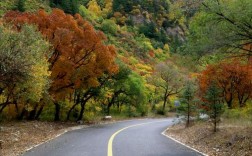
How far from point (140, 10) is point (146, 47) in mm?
26697

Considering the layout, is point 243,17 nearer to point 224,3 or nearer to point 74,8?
point 224,3

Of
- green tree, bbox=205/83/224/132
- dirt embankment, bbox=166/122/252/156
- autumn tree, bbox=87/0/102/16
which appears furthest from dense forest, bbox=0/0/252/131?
autumn tree, bbox=87/0/102/16

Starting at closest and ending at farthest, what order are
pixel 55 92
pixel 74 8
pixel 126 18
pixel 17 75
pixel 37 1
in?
1. pixel 17 75
2. pixel 55 92
3. pixel 37 1
4. pixel 74 8
5. pixel 126 18

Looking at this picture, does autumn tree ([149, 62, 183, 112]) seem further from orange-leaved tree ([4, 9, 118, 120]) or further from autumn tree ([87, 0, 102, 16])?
autumn tree ([87, 0, 102, 16])

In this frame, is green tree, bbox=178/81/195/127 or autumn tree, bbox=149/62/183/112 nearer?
green tree, bbox=178/81/195/127

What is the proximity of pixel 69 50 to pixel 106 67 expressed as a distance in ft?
13.6

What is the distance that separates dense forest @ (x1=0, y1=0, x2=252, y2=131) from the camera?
12805 millimetres

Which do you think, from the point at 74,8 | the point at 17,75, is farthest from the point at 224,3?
the point at 74,8

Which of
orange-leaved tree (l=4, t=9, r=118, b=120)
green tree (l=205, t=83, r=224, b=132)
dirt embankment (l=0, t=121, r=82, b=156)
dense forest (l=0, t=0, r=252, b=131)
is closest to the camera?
dense forest (l=0, t=0, r=252, b=131)

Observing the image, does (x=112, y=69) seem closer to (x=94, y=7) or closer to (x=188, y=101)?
(x=188, y=101)

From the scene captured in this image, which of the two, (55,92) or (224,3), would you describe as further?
(55,92)

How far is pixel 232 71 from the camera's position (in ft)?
120

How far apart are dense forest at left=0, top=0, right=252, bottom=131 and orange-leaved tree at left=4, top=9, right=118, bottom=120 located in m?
0.08

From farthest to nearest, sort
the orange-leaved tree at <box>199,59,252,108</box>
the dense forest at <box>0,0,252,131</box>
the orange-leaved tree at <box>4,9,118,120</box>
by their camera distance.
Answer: the orange-leaved tree at <box>199,59,252,108</box> → the orange-leaved tree at <box>4,9,118,120</box> → the dense forest at <box>0,0,252,131</box>
